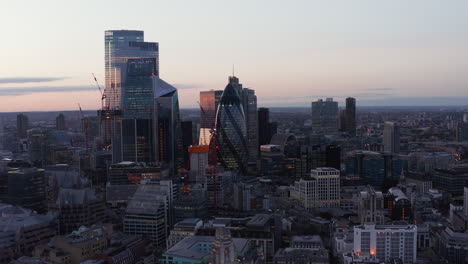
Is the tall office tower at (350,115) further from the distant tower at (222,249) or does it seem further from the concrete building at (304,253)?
the distant tower at (222,249)

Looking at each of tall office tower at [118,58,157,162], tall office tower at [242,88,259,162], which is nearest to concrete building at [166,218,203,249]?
tall office tower at [118,58,157,162]

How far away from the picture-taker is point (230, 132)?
10031 cm

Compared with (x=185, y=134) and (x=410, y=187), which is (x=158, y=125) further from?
(x=410, y=187)

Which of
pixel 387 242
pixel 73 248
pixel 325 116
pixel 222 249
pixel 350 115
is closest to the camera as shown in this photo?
pixel 222 249

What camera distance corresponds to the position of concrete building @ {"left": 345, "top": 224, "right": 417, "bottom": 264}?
4191 cm

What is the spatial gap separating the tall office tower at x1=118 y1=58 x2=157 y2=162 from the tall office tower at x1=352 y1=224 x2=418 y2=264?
64.5 meters

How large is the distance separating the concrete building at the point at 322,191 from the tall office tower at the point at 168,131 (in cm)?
3718

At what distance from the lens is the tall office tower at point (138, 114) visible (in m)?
100

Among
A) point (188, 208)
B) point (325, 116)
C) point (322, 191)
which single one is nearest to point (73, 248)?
point (188, 208)

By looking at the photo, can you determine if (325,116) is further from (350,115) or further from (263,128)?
(263,128)

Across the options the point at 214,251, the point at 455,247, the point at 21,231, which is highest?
the point at 214,251

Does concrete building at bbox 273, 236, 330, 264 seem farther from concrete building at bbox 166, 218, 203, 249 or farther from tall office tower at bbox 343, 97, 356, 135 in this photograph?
tall office tower at bbox 343, 97, 356, 135

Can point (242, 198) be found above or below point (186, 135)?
below

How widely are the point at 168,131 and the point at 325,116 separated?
74.5 metres
